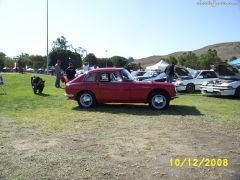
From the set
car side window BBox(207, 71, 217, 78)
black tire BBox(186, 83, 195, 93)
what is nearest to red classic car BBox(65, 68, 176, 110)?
black tire BBox(186, 83, 195, 93)

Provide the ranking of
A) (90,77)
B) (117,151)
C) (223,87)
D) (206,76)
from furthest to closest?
(206,76), (223,87), (90,77), (117,151)

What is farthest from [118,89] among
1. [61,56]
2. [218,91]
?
[61,56]

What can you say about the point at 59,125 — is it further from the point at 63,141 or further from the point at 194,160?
the point at 194,160

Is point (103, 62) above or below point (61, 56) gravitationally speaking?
below

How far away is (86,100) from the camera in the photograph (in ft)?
42.3

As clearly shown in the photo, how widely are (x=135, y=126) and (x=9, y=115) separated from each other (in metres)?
4.22

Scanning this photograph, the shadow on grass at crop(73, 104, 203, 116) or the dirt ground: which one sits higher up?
the shadow on grass at crop(73, 104, 203, 116)

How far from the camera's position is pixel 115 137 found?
25.5 ft

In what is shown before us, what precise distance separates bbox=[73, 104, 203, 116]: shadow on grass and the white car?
7181 millimetres

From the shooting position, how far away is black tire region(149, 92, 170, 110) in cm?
1238

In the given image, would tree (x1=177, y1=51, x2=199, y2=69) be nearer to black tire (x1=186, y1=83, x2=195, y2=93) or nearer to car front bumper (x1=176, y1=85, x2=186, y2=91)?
black tire (x1=186, y1=83, x2=195, y2=93)

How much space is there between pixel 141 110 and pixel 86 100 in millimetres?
2126

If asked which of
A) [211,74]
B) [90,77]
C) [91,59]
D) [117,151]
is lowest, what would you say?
[117,151]

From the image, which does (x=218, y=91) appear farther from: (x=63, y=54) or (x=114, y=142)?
(x=63, y=54)
